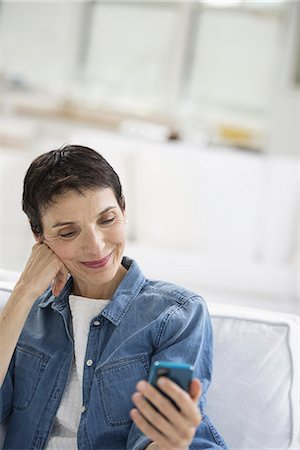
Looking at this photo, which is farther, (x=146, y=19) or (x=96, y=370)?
(x=146, y=19)

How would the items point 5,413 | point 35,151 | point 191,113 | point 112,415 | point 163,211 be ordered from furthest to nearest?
point 191,113
point 163,211
point 35,151
point 5,413
point 112,415

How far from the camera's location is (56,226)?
1.49 m

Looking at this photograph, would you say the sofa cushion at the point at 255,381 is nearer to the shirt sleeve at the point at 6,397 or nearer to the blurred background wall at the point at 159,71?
the shirt sleeve at the point at 6,397

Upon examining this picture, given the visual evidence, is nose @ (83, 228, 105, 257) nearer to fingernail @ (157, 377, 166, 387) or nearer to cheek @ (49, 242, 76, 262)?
cheek @ (49, 242, 76, 262)

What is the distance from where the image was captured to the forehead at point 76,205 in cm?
146

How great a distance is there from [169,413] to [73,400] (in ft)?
1.28

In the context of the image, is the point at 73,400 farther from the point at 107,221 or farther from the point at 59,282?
the point at 107,221

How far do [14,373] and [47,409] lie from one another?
4.7 inches

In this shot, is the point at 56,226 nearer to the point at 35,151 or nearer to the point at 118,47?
the point at 35,151

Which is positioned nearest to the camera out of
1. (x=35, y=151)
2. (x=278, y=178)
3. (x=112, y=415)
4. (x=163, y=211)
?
(x=112, y=415)

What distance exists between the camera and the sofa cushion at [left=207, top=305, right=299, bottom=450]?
5.22ft

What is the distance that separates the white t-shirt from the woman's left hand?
0.33 m

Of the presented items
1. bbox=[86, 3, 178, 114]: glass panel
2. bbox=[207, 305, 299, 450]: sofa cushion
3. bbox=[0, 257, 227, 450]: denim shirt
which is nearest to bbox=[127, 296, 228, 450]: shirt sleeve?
bbox=[0, 257, 227, 450]: denim shirt

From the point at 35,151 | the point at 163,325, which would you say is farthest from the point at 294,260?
the point at 163,325
